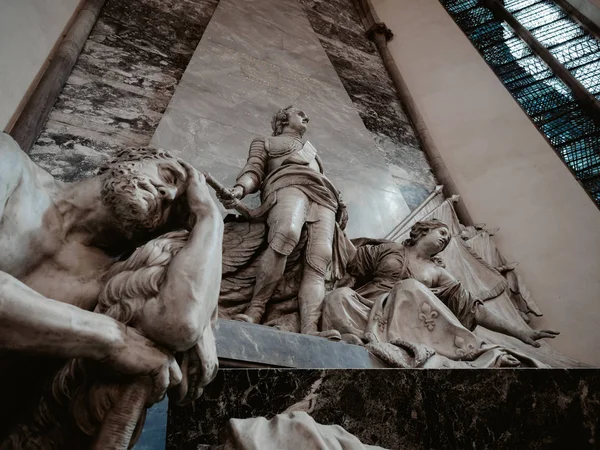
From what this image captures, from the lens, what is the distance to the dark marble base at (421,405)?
1.69 metres

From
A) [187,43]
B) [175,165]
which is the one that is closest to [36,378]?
[175,165]

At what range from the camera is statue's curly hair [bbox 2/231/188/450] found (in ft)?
3.00

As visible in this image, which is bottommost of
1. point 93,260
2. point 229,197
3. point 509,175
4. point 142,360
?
point 509,175

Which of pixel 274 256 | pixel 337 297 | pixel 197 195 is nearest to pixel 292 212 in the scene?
pixel 274 256

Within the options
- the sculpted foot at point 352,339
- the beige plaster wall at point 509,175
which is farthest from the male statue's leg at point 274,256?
the beige plaster wall at point 509,175

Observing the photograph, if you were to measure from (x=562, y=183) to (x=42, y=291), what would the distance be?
617 cm

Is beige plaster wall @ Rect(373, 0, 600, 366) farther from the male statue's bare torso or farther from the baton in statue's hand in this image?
the male statue's bare torso

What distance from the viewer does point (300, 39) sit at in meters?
7.23

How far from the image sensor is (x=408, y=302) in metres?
2.91

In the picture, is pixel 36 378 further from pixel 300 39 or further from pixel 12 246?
pixel 300 39

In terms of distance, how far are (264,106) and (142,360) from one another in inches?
198

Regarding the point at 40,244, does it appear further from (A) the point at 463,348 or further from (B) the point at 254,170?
Answer: (B) the point at 254,170

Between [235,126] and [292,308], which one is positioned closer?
[292,308]

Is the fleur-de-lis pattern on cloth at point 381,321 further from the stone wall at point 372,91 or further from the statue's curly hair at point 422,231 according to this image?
the stone wall at point 372,91
